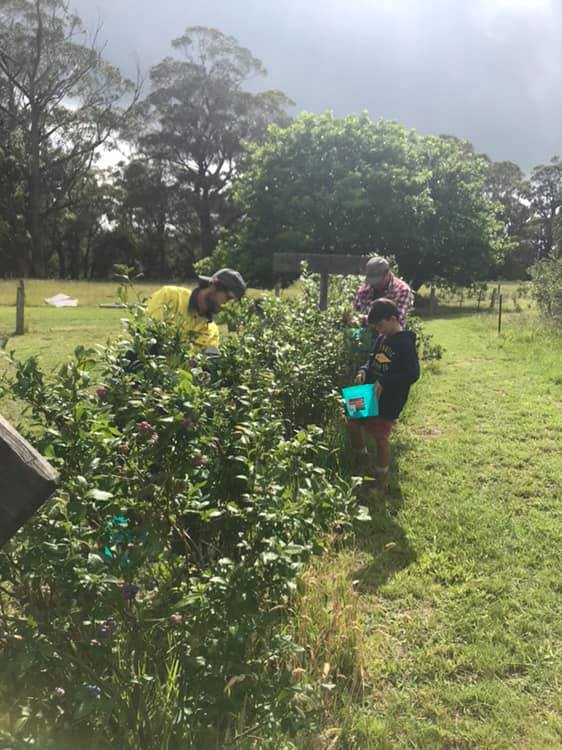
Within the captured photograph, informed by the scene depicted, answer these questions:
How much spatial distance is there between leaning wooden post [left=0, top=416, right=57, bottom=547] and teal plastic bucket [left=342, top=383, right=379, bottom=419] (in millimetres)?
3159

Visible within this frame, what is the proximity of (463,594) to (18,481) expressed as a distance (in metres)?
2.74

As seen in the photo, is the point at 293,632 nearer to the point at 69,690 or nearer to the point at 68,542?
the point at 69,690

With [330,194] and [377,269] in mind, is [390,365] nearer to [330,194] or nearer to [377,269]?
[377,269]

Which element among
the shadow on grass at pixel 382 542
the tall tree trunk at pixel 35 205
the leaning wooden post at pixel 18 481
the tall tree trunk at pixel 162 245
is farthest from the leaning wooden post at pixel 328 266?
the tall tree trunk at pixel 162 245

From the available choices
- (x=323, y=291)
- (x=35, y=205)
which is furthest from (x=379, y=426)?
(x=35, y=205)

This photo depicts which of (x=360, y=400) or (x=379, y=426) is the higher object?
(x=360, y=400)

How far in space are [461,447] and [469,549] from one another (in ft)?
6.61

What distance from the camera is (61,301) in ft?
74.5

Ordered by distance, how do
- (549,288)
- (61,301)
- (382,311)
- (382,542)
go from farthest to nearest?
(61,301) < (549,288) < (382,311) < (382,542)

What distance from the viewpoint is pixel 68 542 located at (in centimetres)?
156

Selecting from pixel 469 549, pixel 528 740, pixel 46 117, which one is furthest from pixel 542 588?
pixel 46 117

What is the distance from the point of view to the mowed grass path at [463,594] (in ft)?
7.40

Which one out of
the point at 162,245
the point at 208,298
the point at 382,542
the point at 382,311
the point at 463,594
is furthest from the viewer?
the point at 162,245

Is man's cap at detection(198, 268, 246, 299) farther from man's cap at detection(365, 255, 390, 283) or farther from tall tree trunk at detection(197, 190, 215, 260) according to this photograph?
tall tree trunk at detection(197, 190, 215, 260)
